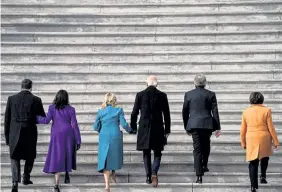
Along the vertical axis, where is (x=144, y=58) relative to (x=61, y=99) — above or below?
above

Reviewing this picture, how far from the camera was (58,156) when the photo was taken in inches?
424

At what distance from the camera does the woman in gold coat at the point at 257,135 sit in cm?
1049

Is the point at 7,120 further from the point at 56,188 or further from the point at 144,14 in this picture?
the point at 144,14

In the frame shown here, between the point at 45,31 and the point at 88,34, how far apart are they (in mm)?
939

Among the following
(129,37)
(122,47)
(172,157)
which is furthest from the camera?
(129,37)

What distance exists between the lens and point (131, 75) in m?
14.2

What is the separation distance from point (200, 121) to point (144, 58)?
13.6 ft

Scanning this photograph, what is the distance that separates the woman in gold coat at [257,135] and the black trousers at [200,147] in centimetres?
54

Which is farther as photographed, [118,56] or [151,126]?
[118,56]

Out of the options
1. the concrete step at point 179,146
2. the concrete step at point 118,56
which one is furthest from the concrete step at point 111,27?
the concrete step at point 179,146

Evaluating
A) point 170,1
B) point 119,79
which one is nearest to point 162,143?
point 119,79

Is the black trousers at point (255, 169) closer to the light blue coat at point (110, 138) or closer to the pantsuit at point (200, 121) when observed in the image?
the pantsuit at point (200, 121)

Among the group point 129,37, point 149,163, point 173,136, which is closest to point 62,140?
point 149,163

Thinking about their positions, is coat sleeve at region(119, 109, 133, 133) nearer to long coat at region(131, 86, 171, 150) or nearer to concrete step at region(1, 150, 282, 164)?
long coat at region(131, 86, 171, 150)
